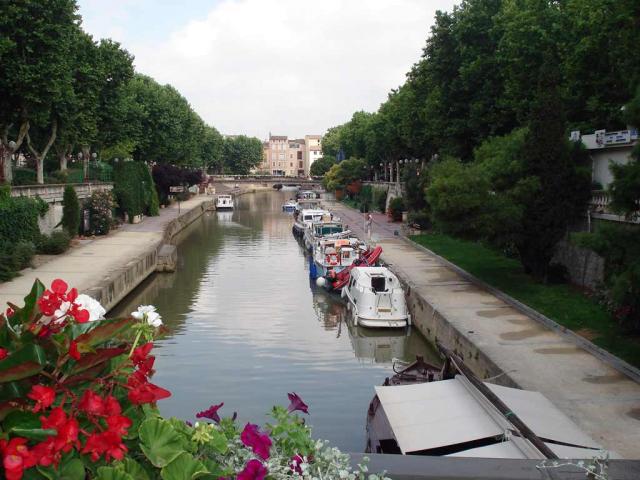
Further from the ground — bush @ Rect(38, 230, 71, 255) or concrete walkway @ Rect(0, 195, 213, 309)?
bush @ Rect(38, 230, 71, 255)

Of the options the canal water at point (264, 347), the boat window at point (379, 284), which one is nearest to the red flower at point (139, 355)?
the canal water at point (264, 347)

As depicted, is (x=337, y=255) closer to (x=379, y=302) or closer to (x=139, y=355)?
(x=379, y=302)

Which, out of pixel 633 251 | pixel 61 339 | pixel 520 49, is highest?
pixel 520 49

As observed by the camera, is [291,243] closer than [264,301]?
No

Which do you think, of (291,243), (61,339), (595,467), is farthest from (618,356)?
(291,243)

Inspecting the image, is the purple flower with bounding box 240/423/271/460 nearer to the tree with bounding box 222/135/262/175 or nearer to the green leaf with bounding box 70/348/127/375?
the green leaf with bounding box 70/348/127/375

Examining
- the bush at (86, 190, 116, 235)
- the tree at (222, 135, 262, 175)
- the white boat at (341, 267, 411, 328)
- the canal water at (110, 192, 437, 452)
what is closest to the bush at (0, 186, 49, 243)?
the canal water at (110, 192, 437, 452)

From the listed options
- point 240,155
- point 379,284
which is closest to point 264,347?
point 379,284

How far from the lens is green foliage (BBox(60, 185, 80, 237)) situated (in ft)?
Answer: 136

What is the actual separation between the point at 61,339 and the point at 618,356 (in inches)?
648

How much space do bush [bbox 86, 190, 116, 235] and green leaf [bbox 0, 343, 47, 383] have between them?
4488 centimetres

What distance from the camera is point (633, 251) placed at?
573 inches

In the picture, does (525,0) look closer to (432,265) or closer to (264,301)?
(432,265)

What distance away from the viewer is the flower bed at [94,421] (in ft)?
9.31
